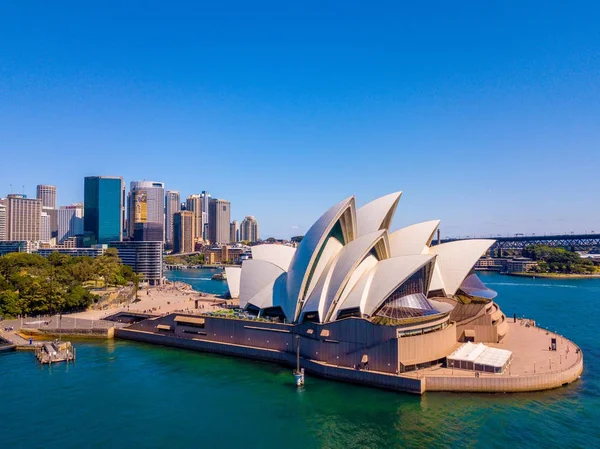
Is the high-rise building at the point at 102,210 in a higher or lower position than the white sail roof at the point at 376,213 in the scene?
higher

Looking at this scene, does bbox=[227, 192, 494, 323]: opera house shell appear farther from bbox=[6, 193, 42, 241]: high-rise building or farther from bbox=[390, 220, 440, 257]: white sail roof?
bbox=[6, 193, 42, 241]: high-rise building

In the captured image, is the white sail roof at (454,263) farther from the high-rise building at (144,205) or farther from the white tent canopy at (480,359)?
the high-rise building at (144,205)

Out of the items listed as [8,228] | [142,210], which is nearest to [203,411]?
[142,210]

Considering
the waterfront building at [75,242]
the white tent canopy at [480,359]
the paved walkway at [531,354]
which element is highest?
the waterfront building at [75,242]

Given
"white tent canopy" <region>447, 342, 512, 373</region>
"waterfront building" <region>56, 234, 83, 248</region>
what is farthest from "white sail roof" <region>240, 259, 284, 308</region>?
"waterfront building" <region>56, 234, 83, 248</region>

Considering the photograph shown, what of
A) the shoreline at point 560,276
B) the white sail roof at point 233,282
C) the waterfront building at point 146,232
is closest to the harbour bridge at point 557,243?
the shoreline at point 560,276

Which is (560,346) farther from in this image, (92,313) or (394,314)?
(92,313)
